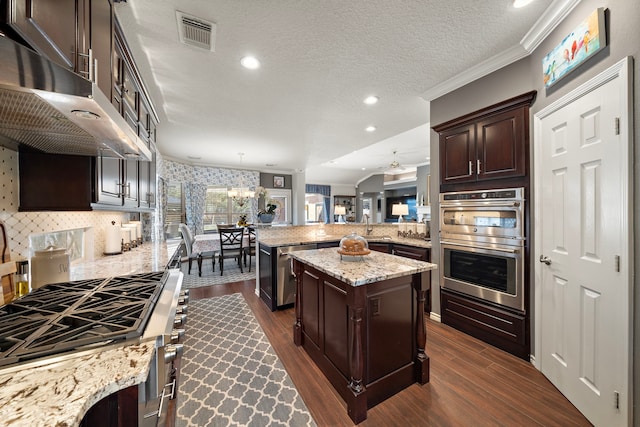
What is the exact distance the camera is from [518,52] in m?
2.01

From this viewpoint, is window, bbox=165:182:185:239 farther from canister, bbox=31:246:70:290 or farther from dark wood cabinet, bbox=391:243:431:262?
dark wood cabinet, bbox=391:243:431:262

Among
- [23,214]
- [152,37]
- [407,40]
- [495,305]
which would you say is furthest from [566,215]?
[23,214]

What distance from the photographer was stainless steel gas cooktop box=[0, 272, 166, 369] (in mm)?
712

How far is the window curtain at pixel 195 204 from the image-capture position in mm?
6426

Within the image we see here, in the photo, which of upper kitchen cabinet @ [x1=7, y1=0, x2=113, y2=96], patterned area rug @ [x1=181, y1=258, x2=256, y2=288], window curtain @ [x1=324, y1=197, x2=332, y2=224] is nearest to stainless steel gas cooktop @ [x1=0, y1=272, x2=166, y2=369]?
upper kitchen cabinet @ [x1=7, y1=0, x2=113, y2=96]

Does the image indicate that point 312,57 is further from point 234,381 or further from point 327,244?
point 234,381

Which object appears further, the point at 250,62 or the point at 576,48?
the point at 250,62

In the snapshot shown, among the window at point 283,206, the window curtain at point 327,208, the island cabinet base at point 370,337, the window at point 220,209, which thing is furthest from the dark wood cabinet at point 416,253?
the window curtain at point 327,208

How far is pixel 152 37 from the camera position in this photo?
1787 millimetres

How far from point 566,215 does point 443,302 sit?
1.45 meters

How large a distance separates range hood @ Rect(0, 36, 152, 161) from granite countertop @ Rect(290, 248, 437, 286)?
4.65 ft

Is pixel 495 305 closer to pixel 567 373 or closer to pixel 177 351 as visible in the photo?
pixel 567 373

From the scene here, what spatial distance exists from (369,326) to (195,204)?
6.33 m

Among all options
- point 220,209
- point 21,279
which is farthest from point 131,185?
point 220,209
